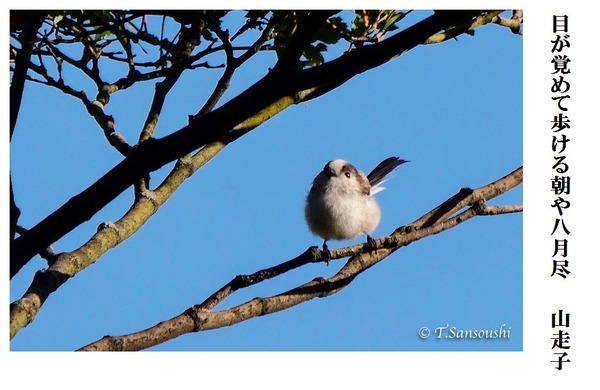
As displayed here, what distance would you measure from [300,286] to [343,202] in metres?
3.15

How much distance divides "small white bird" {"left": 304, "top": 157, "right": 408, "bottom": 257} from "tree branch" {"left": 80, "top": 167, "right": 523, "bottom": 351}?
2.36 meters

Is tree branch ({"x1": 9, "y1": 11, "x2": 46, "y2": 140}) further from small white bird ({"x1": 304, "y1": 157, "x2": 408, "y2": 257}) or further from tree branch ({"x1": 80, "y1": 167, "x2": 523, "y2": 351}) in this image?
small white bird ({"x1": 304, "y1": 157, "x2": 408, "y2": 257})

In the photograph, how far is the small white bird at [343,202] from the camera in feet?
21.2

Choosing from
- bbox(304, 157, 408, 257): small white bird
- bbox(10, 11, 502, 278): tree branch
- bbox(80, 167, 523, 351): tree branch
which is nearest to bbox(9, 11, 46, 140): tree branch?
bbox(10, 11, 502, 278): tree branch

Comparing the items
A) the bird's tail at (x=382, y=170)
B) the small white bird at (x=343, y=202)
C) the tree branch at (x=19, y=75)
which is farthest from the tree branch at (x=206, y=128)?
the bird's tail at (x=382, y=170)

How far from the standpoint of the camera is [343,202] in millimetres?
6516

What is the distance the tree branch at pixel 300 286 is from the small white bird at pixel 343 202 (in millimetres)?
2356

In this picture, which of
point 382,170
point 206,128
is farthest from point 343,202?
point 206,128

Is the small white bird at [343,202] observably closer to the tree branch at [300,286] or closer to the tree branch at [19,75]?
the tree branch at [300,286]

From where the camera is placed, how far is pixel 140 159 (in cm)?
289

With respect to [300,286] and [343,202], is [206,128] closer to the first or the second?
[300,286]

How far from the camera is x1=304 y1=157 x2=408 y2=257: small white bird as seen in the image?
21.2 ft
